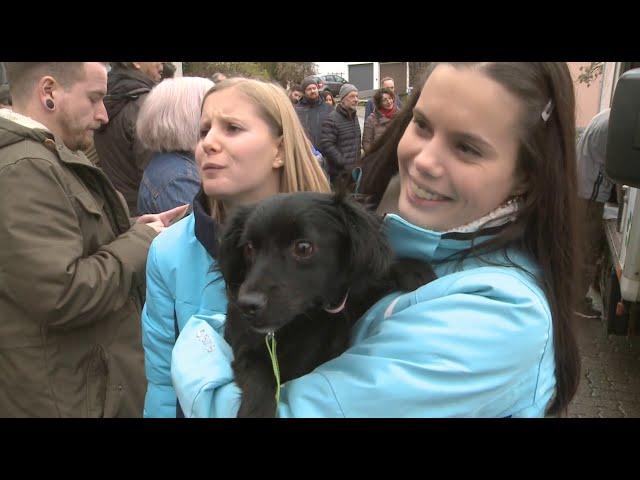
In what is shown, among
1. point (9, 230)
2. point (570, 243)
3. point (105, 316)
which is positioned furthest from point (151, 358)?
point (570, 243)

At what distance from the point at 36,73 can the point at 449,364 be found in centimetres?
247

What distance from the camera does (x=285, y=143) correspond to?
2.44 m

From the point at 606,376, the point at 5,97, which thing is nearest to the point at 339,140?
the point at 5,97

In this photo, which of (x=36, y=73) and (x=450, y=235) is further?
(x=36, y=73)

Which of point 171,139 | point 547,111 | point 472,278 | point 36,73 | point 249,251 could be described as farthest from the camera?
point 171,139

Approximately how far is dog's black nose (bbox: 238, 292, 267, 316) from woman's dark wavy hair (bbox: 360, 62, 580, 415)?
648 millimetres

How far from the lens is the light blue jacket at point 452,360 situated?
1.35 meters

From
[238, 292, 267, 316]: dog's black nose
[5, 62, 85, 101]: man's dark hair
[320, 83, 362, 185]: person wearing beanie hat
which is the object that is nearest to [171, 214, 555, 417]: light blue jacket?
[238, 292, 267, 316]: dog's black nose

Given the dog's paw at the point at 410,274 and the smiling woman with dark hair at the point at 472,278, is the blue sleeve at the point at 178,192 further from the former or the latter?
the dog's paw at the point at 410,274

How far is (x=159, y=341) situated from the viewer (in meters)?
2.30

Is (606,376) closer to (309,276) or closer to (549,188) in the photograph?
(549,188)

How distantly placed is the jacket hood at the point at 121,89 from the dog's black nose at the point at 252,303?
137 inches
